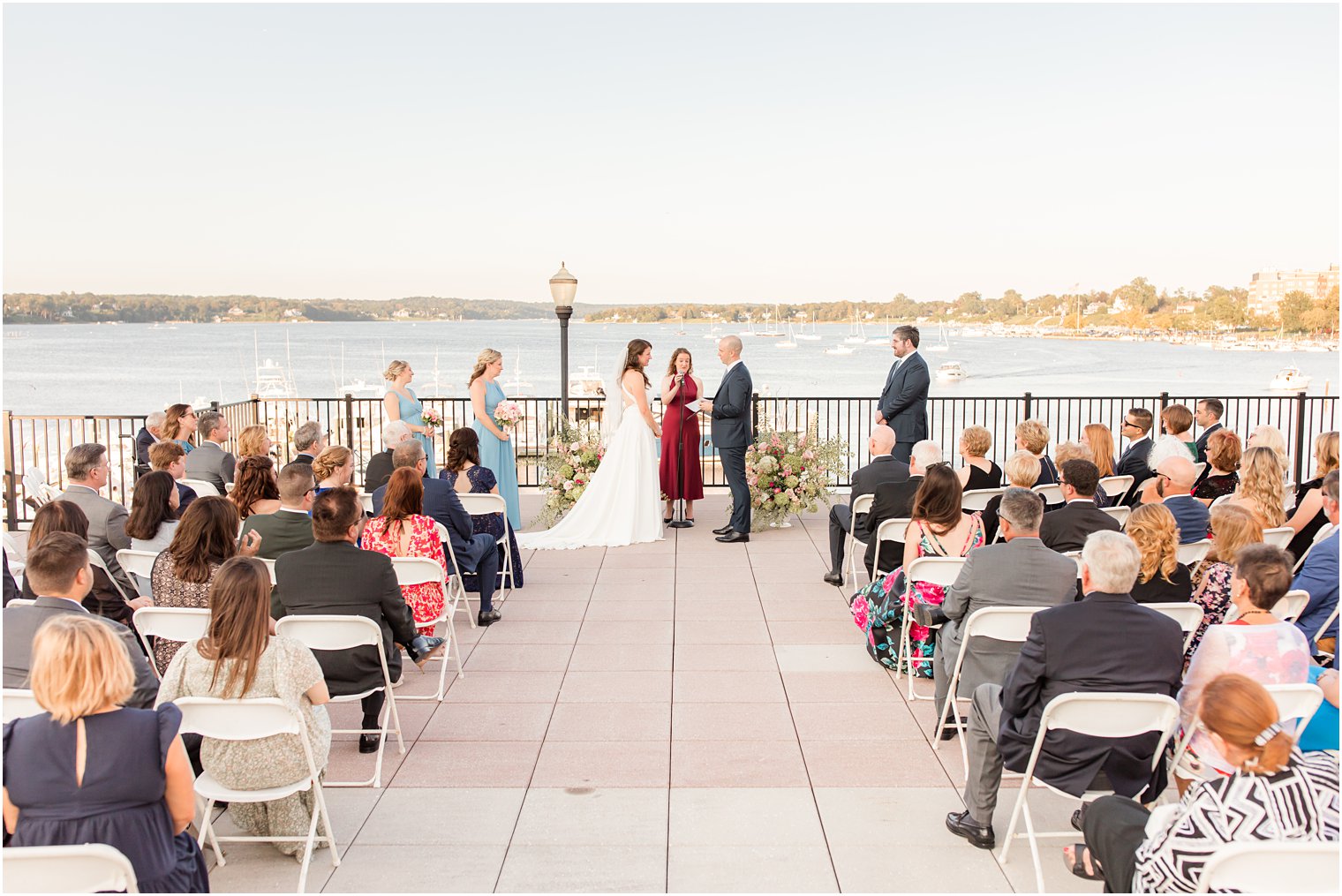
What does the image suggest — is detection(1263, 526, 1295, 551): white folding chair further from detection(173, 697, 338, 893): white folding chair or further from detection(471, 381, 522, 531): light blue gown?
detection(471, 381, 522, 531): light blue gown

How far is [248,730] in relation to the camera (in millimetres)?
3477

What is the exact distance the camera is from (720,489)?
517 inches

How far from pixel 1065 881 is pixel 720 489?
9.56 m

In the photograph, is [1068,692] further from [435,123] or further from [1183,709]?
[435,123]

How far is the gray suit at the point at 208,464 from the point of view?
789 centimetres

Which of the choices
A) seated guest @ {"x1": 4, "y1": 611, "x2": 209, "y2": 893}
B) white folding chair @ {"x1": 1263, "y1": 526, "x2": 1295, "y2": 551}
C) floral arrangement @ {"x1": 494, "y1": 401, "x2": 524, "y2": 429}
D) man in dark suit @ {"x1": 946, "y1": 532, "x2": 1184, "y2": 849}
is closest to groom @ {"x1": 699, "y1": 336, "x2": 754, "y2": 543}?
floral arrangement @ {"x1": 494, "y1": 401, "x2": 524, "y2": 429}

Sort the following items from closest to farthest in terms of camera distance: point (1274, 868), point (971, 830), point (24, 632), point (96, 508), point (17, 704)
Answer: point (1274, 868) < point (17, 704) < point (24, 632) < point (971, 830) < point (96, 508)

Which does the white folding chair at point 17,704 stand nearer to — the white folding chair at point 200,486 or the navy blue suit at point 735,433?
the white folding chair at point 200,486

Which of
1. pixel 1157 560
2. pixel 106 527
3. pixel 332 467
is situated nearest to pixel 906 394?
pixel 1157 560

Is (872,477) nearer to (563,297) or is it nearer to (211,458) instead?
(211,458)

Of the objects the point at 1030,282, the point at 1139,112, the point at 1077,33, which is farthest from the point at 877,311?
the point at 1077,33

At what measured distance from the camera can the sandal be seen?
3.53 metres

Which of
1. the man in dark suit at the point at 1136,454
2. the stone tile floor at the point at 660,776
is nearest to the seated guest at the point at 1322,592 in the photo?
the stone tile floor at the point at 660,776

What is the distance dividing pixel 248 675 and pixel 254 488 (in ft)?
8.39
